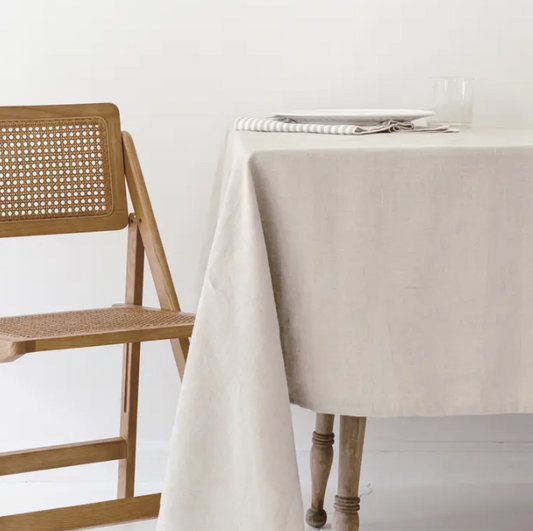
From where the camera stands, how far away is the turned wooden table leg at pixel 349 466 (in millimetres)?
1390

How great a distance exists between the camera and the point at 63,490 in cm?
204

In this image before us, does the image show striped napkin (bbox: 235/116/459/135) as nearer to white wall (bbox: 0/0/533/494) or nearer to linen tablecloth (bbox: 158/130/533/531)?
A: linen tablecloth (bbox: 158/130/533/531)

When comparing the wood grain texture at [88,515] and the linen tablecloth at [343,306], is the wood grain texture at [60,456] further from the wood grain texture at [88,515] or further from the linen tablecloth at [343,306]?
the linen tablecloth at [343,306]

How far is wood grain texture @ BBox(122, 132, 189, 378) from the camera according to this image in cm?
157

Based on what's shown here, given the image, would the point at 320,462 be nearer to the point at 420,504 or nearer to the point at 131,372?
the point at 420,504

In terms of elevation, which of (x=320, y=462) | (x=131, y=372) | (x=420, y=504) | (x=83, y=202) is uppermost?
(x=83, y=202)

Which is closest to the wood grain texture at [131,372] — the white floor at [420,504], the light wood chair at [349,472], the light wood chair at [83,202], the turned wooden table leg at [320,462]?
the light wood chair at [83,202]

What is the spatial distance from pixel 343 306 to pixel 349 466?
34 centimetres

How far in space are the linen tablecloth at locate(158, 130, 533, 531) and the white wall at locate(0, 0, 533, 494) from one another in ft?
2.76

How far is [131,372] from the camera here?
177cm

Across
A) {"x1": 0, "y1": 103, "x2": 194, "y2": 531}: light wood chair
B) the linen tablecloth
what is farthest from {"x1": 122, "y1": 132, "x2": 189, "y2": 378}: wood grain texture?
the linen tablecloth

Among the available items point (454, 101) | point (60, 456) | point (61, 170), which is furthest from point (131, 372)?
point (454, 101)

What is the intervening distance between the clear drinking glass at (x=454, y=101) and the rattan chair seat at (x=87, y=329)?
2.28 feet

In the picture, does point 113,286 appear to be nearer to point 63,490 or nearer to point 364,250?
point 63,490
